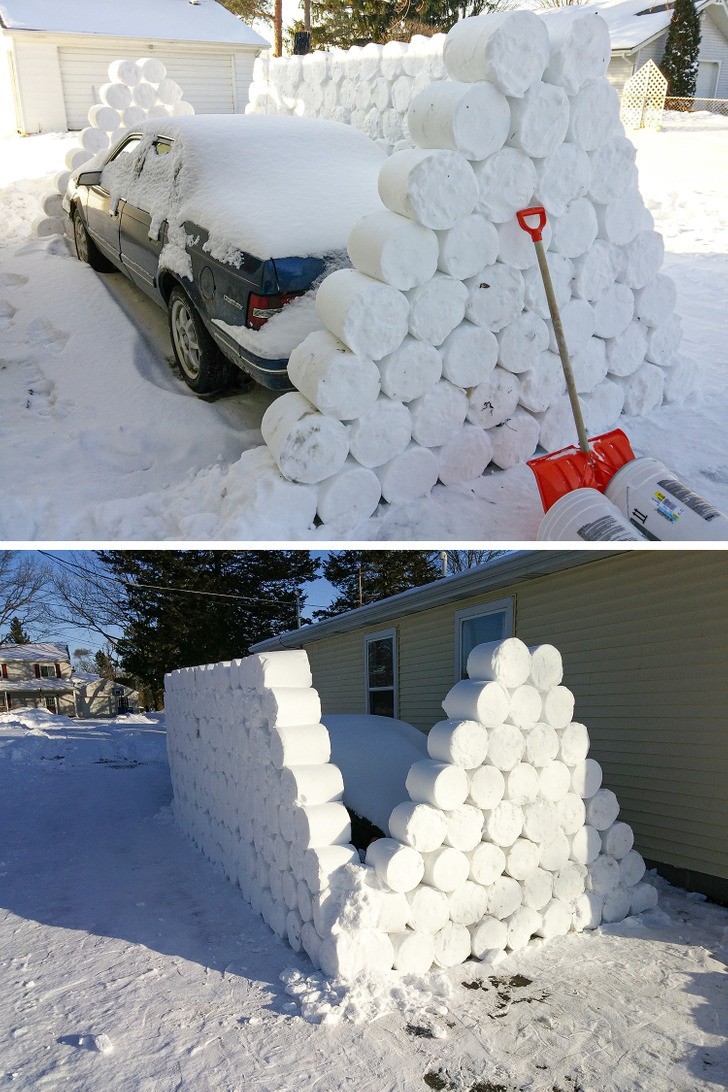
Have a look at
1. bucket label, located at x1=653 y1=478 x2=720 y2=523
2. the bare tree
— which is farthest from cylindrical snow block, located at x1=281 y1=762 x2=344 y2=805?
the bare tree

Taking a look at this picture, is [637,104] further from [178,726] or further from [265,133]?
[178,726]

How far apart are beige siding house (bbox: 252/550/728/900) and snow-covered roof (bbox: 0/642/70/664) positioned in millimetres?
12379

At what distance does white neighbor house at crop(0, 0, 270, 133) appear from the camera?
6.49 m

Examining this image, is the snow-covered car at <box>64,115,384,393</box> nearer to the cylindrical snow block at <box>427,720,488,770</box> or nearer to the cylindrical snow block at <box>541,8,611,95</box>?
the cylindrical snow block at <box>541,8,611,95</box>

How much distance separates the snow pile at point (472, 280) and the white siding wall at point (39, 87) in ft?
12.0

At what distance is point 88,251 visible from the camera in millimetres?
7734

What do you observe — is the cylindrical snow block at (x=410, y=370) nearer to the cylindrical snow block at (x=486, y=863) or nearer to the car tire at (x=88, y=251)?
the cylindrical snow block at (x=486, y=863)

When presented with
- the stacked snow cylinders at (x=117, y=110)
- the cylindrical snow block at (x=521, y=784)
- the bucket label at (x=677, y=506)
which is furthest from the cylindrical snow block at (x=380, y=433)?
the stacked snow cylinders at (x=117, y=110)

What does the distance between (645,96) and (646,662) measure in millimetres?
6184

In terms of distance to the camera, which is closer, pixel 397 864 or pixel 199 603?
pixel 397 864

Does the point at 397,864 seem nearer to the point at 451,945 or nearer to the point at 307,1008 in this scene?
the point at 451,945

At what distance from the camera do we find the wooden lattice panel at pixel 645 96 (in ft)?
24.4

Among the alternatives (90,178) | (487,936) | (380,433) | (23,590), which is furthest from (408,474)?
(23,590)

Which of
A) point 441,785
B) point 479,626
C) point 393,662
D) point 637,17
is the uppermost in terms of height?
point 637,17
